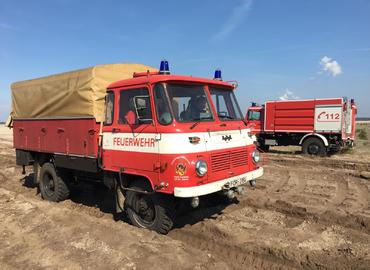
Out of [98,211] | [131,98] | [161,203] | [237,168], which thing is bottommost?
[98,211]

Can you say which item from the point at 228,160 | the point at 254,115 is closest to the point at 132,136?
the point at 228,160

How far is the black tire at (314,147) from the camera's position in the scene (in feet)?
57.4

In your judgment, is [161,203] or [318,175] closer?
[161,203]

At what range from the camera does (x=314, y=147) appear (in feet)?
58.3

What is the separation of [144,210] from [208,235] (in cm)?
119

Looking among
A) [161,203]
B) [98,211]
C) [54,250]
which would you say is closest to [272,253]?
[161,203]

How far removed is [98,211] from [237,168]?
345cm

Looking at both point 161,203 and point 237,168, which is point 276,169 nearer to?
point 237,168

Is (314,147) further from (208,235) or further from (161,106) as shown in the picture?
(161,106)

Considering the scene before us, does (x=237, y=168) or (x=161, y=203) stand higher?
(x=237, y=168)

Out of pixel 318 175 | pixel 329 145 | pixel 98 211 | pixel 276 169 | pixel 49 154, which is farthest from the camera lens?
pixel 329 145

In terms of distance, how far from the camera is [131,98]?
20.8 ft

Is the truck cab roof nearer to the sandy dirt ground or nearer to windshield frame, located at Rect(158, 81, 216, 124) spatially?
windshield frame, located at Rect(158, 81, 216, 124)

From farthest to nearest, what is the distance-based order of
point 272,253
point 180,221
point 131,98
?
point 180,221, point 131,98, point 272,253
